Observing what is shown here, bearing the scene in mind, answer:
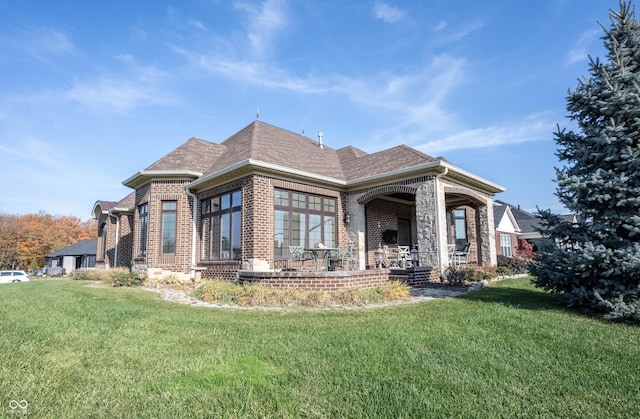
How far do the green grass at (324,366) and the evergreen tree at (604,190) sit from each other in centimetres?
77

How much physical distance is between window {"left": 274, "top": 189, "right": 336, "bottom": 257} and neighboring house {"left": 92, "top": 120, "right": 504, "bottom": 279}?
0.03 meters

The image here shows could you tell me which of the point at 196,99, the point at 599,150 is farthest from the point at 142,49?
the point at 599,150

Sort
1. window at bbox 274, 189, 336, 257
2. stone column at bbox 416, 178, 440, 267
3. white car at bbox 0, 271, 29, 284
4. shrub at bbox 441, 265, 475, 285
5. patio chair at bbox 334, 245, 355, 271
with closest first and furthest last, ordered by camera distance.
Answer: patio chair at bbox 334, 245, 355, 271 → shrub at bbox 441, 265, 475, 285 → stone column at bbox 416, 178, 440, 267 → window at bbox 274, 189, 336, 257 → white car at bbox 0, 271, 29, 284

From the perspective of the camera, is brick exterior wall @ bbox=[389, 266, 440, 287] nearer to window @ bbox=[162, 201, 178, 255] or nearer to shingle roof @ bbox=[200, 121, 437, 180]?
shingle roof @ bbox=[200, 121, 437, 180]

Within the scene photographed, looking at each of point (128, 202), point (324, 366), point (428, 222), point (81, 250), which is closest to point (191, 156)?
point (128, 202)

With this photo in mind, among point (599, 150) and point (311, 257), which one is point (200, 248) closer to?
Answer: point (311, 257)

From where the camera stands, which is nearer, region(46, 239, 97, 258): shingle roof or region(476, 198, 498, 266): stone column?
region(476, 198, 498, 266): stone column

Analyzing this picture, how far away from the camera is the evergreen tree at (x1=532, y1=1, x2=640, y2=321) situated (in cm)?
513

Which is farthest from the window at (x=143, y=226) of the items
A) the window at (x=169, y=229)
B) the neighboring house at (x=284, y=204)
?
the window at (x=169, y=229)

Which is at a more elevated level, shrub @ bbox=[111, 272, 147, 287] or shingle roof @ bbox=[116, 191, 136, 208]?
shingle roof @ bbox=[116, 191, 136, 208]

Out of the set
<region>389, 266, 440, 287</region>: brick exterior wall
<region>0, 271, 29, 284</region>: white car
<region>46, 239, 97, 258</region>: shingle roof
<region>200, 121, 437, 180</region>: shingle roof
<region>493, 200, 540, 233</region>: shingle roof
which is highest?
<region>200, 121, 437, 180</region>: shingle roof

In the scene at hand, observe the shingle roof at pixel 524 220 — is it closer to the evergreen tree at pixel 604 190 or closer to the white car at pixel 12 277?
the evergreen tree at pixel 604 190

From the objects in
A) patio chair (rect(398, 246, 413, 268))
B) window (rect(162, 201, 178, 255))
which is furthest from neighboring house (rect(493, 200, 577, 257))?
window (rect(162, 201, 178, 255))

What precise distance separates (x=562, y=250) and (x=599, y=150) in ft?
5.87
